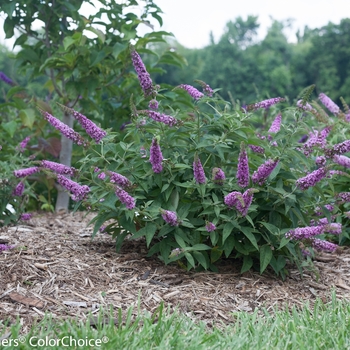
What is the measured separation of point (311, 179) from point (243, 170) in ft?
1.45

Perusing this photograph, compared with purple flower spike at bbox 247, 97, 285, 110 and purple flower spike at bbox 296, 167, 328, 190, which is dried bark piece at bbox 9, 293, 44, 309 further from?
purple flower spike at bbox 247, 97, 285, 110

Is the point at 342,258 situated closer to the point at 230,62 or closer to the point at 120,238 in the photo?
the point at 120,238

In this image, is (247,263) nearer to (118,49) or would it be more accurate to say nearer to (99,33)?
(118,49)

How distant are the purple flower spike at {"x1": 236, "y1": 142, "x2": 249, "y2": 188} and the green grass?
33.0 inches

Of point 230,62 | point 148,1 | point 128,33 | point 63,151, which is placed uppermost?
point 230,62

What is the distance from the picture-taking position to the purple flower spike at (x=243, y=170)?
3.20 m

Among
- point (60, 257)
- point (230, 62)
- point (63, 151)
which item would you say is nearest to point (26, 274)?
point (60, 257)

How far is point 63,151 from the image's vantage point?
5887 millimetres

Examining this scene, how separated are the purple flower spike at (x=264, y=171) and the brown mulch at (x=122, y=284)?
0.78m

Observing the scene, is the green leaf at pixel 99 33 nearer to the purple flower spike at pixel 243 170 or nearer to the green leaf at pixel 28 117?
the green leaf at pixel 28 117

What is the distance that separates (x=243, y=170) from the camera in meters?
3.31

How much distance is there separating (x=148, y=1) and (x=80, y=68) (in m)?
1.09

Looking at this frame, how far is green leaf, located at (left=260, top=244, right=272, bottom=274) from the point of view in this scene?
3588 millimetres

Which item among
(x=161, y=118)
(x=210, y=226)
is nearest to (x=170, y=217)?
(x=210, y=226)
